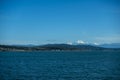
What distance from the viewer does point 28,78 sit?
1506 inches

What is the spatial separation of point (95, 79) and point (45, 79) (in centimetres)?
619

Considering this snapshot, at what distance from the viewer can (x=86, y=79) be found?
121 feet

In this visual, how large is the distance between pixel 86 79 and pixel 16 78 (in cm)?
884

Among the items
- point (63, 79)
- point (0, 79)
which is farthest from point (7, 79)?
point (63, 79)

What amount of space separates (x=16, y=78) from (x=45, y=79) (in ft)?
12.3

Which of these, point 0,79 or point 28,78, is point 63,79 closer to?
point 28,78

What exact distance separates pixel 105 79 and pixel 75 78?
387 cm

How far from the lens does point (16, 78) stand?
37.9 metres

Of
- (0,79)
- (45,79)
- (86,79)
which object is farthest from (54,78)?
(0,79)

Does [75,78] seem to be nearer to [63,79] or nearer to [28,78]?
[63,79]

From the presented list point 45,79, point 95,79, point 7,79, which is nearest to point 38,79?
point 45,79

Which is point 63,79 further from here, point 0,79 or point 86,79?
point 0,79

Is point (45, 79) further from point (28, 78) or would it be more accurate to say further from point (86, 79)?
point (86, 79)

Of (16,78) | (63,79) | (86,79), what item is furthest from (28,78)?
(86,79)
